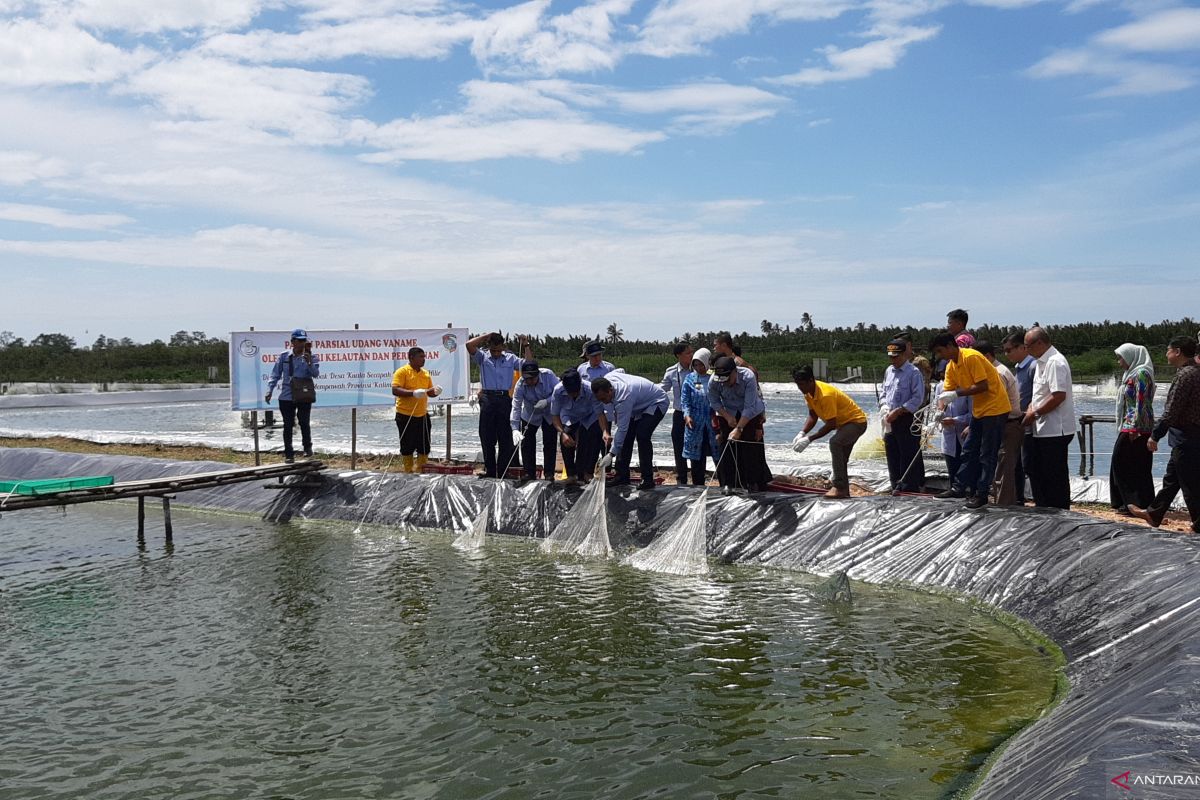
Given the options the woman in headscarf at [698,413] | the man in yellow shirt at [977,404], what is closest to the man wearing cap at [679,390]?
the woman in headscarf at [698,413]

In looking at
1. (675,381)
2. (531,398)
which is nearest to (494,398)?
(531,398)

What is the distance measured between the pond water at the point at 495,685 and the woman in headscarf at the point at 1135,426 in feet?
8.41

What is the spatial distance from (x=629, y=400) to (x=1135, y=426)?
4.88 metres

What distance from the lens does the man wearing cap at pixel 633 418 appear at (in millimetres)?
10375

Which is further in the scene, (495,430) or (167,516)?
(495,430)

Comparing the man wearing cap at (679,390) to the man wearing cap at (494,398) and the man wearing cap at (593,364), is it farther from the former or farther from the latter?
the man wearing cap at (494,398)

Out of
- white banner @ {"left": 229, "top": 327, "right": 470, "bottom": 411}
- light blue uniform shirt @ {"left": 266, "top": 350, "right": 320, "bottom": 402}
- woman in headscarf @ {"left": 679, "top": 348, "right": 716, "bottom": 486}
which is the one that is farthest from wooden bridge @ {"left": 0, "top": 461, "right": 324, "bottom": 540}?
woman in headscarf @ {"left": 679, "top": 348, "right": 716, "bottom": 486}

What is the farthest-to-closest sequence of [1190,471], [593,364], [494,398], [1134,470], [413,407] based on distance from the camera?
1. [413,407]
2. [494,398]
3. [593,364]
4. [1134,470]
5. [1190,471]

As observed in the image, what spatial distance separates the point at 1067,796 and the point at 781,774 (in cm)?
155

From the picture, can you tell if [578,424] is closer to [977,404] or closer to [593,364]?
[593,364]

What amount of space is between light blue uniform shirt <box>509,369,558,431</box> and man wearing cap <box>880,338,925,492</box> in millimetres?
3785

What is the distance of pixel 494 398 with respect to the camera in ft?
39.3

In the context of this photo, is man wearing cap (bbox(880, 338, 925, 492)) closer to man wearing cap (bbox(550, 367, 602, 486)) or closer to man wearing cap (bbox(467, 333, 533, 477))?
man wearing cap (bbox(550, 367, 602, 486))

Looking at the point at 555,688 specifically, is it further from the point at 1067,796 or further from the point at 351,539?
the point at 351,539
